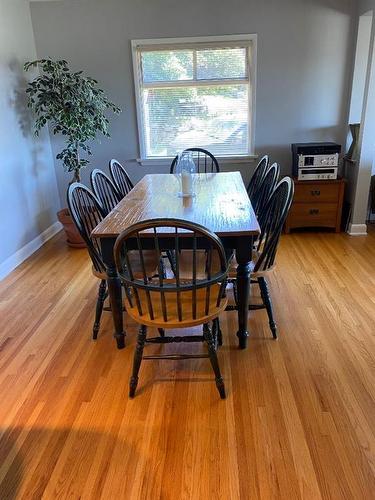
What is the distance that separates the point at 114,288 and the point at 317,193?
275cm

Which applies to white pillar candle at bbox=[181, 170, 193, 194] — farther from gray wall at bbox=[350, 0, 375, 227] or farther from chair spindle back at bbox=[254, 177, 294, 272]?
gray wall at bbox=[350, 0, 375, 227]

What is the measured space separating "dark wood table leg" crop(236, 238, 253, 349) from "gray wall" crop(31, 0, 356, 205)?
274 cm

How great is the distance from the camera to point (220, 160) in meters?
4.24

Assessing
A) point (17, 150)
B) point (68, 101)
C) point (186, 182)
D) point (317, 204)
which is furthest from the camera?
point (317, 204)

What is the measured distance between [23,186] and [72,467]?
2967 mm

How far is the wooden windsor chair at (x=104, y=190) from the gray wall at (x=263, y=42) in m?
1.70

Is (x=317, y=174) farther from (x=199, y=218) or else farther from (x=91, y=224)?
(x=91, y=224)

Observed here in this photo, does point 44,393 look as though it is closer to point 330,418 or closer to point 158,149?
point 330,418

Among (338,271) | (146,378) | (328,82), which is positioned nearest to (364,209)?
(338,271)

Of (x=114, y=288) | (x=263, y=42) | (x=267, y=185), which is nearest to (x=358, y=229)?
(x=267, y=185)

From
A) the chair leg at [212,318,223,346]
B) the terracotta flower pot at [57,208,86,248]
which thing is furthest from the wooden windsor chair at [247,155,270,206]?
the terracotta flower pot at [57,208,86,248]

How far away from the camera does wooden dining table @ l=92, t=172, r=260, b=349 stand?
1789mm

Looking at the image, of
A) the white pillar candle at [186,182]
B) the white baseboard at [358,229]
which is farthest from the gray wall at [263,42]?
the white pillar candle at [186,182]

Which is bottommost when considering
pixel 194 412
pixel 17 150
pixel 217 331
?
pixel 194 412
